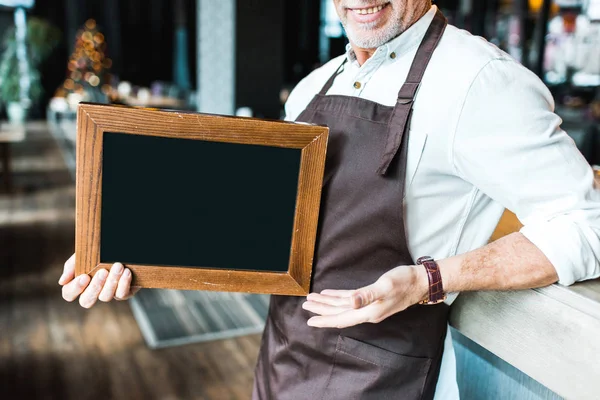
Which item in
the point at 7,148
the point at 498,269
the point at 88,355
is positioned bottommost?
the point at 88,355

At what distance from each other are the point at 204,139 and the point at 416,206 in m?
0.40

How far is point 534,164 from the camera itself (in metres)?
0.95

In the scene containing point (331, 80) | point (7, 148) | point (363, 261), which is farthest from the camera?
point (7, 148)

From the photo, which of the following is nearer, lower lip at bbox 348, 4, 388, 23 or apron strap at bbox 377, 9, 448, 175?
apron strap at bbox 377, 9, 448, 175

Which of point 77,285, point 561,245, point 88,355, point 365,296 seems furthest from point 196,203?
point 88,355

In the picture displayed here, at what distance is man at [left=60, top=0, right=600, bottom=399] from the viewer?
0.94 metres

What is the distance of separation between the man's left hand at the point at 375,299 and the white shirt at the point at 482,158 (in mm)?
142

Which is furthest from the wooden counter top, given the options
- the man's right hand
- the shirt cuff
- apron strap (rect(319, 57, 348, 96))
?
the man's right hand

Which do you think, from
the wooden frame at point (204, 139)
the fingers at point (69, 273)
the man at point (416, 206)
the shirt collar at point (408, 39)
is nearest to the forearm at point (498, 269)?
the man at point (416, 206)

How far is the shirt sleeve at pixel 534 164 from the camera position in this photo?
Result: 93 cm

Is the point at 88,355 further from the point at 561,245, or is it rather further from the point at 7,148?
the point at 7,148

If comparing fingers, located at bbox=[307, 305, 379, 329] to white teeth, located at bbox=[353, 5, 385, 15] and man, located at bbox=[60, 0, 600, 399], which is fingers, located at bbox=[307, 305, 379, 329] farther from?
white teeth, located at bbox=[353, 5, 385, 15]

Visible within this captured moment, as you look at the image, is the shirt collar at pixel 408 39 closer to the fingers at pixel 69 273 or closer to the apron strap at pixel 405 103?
the apron strap at pixel 405 103

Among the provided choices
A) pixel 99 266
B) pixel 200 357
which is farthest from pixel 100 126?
pixel 200 357
